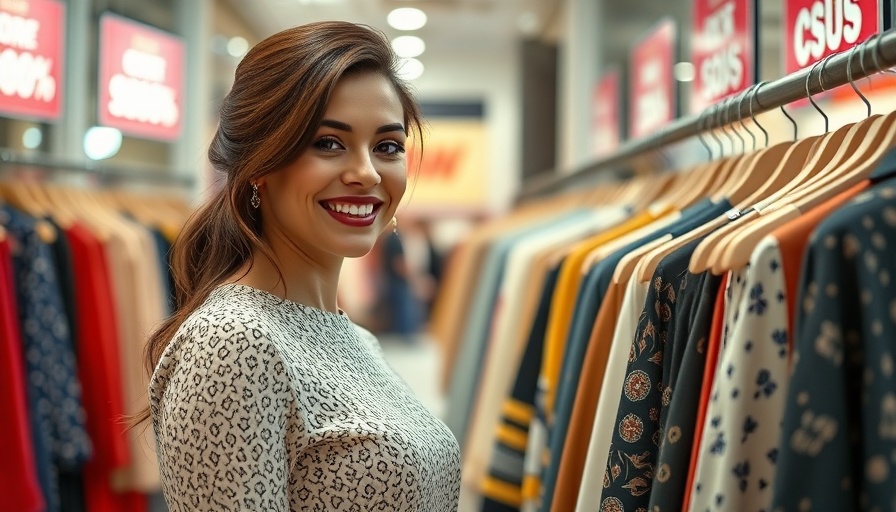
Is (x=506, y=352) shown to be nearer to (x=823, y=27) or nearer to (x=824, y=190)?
(x=823, y=27)

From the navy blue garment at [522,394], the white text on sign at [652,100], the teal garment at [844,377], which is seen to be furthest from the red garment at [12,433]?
the white text on sign at [652,100]

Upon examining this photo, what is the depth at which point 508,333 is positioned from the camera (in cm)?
303

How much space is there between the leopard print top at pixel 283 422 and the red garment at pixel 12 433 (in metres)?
1.30

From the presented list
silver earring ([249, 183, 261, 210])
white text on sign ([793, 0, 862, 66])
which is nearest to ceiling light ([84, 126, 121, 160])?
silver earring ([249, 183, 261, 210])

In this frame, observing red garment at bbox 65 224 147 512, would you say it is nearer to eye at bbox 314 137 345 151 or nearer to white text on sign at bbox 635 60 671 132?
eye at bbox 314 137 345 151

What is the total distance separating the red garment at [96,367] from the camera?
3.12m

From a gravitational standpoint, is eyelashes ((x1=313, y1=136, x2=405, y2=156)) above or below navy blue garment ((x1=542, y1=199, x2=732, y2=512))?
above

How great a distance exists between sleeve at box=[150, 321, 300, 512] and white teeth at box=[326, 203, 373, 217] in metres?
0.29

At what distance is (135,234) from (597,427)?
2385 mm

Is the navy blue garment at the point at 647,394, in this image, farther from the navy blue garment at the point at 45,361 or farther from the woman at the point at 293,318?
the navy blue garment at the point at 45,361

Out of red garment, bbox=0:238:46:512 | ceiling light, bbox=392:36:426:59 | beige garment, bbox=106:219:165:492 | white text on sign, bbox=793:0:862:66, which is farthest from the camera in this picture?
ceiling light, bbox=392:36:426:59

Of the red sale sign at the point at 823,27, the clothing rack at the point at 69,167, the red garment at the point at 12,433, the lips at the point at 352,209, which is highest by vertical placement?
the red sale sign at the point at 823,27

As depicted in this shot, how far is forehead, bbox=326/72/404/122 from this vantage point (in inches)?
59.5

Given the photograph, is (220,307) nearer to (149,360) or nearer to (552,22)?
(149,360)
